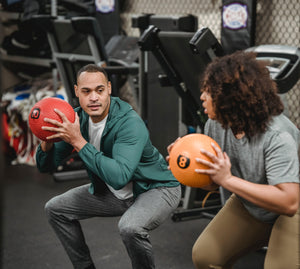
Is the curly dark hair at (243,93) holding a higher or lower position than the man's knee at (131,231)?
higher

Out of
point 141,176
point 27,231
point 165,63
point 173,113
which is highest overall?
point 165,63

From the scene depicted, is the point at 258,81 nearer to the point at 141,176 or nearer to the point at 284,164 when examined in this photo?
the point at 284,164

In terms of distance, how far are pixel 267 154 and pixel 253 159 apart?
69 millimetres

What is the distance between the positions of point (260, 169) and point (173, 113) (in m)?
2.08

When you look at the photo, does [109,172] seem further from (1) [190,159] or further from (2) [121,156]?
(1) [190,159]

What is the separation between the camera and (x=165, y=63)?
3078 millimetres

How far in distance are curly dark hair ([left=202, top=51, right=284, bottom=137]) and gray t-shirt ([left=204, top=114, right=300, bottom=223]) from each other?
1.6 inches

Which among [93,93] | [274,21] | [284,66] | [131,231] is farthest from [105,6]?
[131,231]

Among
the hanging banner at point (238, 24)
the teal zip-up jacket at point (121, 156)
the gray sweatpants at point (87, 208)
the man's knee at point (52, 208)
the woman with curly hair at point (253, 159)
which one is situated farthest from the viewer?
the hanging banner at point (238, 24)

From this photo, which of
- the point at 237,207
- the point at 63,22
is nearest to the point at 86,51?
the point at 63,22

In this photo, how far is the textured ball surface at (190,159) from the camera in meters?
1.58

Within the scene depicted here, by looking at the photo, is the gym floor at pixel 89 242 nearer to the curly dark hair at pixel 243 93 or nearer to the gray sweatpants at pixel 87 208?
the gray sweatpants at pixel 87 208

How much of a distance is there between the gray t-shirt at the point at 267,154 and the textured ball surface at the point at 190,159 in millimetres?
162

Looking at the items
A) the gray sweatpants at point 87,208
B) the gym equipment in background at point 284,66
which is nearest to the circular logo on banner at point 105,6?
the gym equipment in background at point 284,66
